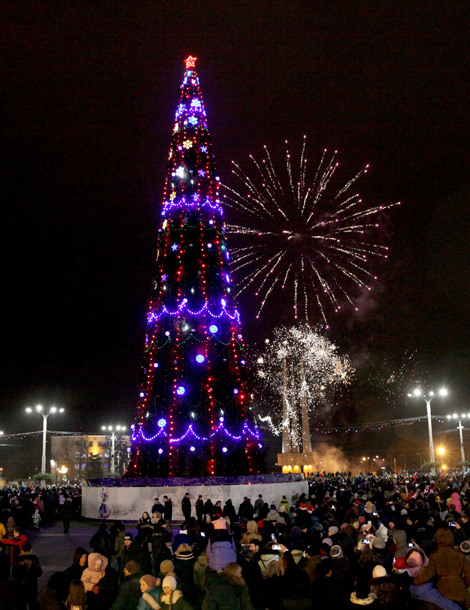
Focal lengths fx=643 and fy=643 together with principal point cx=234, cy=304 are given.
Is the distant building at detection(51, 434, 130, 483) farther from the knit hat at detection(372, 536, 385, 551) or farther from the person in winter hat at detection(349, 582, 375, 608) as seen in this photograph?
the person in winter hat at detection(349, 582, 375, 608)

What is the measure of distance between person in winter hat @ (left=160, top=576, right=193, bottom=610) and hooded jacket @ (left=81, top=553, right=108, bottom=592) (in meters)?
1.35

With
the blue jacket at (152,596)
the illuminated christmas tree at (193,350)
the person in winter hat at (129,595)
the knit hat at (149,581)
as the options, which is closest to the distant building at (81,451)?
the illuminated christmas tree at (193,350)

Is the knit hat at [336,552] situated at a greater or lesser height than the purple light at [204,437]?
lesser

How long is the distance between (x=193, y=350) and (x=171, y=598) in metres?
17.7

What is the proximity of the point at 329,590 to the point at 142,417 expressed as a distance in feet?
56.5

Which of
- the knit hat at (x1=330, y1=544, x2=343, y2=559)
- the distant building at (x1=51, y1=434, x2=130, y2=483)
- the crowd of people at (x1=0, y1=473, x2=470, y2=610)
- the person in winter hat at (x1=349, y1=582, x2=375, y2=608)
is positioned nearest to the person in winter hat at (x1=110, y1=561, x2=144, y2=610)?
the crowd of people at (x1=0, y1=473, x2=470, y2=610)

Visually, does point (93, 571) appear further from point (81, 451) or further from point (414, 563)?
point (81, 451)

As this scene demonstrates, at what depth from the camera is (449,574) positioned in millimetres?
7309

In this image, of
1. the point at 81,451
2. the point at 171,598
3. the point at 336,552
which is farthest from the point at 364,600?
the point at 81,451

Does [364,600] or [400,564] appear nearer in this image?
[364,600]

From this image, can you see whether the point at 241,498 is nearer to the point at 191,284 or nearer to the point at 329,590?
the point at 191,284

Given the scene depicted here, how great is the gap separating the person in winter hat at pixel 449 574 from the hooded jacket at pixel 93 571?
3.62m

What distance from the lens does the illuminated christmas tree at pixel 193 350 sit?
23.5 meters

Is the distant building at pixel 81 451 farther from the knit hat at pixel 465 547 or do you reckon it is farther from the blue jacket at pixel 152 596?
the blue jacket at pixel 152 596
